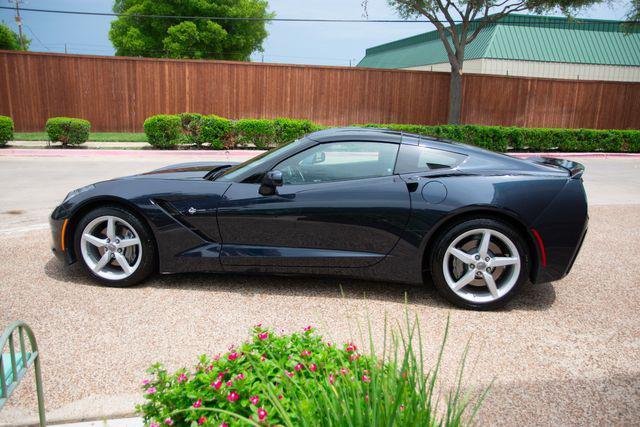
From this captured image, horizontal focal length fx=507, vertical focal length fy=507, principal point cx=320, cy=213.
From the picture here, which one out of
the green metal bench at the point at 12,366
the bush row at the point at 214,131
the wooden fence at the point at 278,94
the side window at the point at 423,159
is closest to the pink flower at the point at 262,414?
the green metal bench at the point at 12,366

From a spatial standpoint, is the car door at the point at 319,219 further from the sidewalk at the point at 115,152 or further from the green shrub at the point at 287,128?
Result: the green shrub at the point at 287,128

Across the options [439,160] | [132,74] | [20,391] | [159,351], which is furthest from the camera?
[132,74]

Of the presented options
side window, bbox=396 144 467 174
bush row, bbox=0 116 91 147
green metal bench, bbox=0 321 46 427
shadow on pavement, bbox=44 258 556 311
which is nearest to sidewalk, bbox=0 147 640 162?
bush row, bbox=0 116 91 147

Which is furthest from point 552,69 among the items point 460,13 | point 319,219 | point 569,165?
point 319,219

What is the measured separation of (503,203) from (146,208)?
9.29 feet

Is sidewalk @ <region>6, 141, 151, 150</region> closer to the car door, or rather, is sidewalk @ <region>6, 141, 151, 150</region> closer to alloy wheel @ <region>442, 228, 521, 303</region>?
the car door

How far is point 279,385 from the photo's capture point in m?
1.90

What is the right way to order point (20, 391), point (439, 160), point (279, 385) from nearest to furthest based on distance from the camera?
point (279, 385) < point (20, 391) < point (439, 160)

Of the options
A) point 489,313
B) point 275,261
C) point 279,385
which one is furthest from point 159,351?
point 489,313

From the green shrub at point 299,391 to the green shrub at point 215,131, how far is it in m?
13.9

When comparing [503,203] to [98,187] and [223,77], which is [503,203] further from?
[223,77]

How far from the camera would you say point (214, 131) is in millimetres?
15492

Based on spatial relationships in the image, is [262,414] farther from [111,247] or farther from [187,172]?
[187,172]

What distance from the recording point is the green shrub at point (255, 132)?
1580 centimetres
